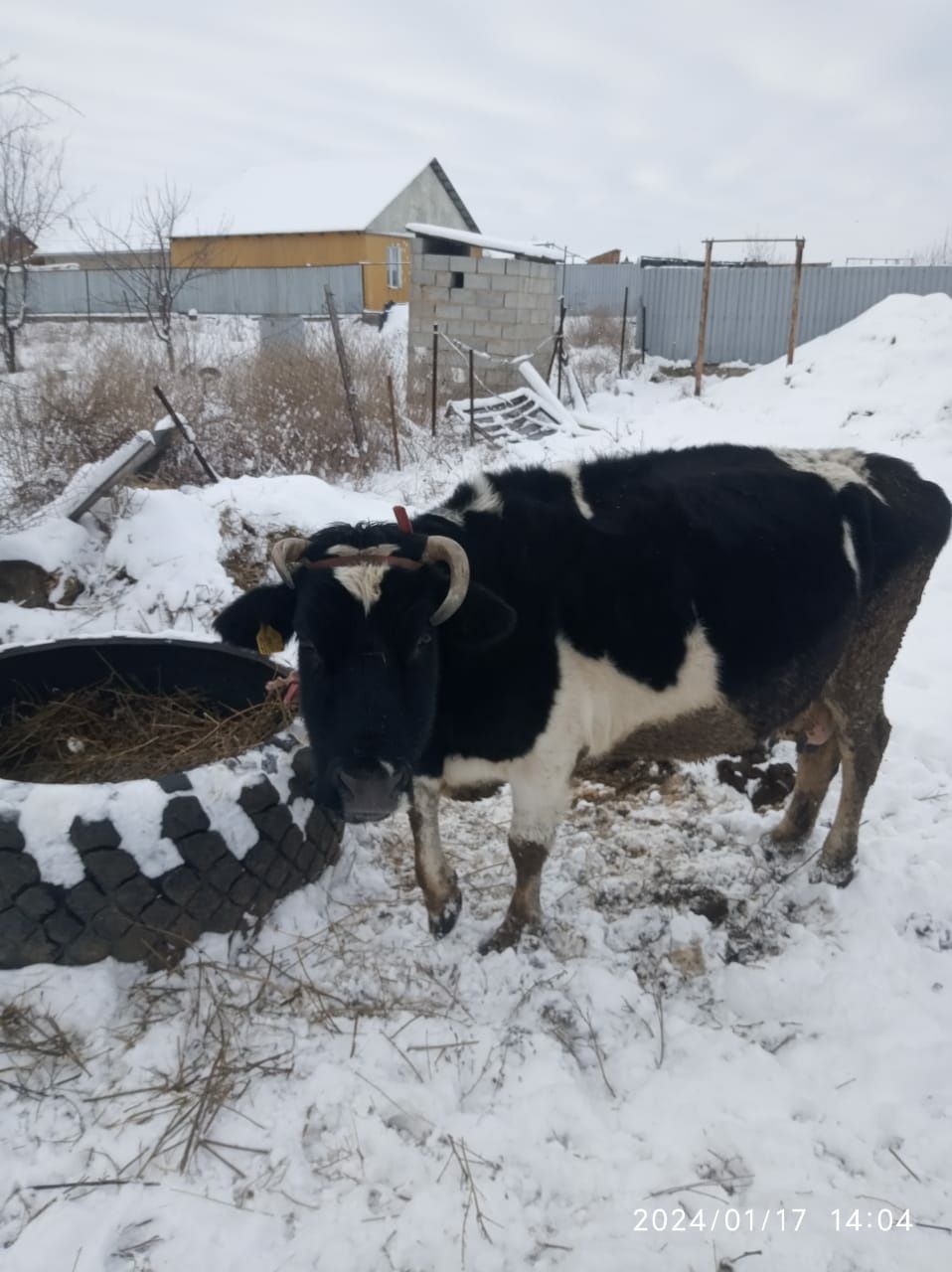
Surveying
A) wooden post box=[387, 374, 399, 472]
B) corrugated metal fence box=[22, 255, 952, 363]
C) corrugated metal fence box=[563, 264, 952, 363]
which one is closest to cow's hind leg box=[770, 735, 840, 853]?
wooden post box=[387, 374, 399, 472]

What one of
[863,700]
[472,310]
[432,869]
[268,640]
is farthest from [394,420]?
[432,869]

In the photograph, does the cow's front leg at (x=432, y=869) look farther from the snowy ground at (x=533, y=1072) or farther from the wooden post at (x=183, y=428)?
the wooden post at (x=183, y=428)

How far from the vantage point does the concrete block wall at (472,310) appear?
54.8 feet

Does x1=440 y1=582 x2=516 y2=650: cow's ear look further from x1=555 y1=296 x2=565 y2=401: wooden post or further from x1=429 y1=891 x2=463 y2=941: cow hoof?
x1=555 y1=296 x2=565 y2=401: wooden post

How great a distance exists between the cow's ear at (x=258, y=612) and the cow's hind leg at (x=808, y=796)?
7.89 feet

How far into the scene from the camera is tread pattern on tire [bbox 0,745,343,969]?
102 inches

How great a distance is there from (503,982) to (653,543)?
1.67m

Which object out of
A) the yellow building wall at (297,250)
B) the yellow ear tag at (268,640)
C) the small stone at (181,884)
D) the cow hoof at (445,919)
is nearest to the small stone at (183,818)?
the small stone at (181,884)

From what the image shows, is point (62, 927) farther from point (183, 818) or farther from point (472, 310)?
point (472, 310)

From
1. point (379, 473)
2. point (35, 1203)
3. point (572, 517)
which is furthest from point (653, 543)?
point (379, 473)

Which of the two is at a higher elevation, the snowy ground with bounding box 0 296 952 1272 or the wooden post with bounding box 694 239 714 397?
the wooden post with bounding box 694 239 714 397

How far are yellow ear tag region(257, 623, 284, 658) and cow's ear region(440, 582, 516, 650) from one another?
0.76m

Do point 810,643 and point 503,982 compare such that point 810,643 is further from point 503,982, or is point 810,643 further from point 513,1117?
point 513,1117

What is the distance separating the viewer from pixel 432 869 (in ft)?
10.8
